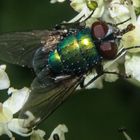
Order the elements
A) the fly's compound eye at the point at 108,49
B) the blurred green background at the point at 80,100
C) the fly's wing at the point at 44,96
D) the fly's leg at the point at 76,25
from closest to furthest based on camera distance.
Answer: the fly's wing at the point at 44,96, the fly's compound eye at the point at 108,49, the fly's leg at the point at 76,25, the blurred green background at the point at 80,100

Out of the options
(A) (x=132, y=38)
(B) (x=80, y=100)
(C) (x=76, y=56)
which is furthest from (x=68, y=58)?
(B) (x=80, y=100)

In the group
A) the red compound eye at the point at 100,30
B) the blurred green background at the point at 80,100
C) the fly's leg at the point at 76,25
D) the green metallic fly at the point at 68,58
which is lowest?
the blurred green background at the point at 80,100

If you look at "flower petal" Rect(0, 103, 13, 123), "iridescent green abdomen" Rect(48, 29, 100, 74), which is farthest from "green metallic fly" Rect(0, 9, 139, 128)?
"flower petal" Rect(0, 103, 13, 123)

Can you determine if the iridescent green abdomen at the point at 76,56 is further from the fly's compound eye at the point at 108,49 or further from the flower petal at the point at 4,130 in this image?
the flower petal at the point at 4,130

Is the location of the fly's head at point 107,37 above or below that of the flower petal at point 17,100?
above

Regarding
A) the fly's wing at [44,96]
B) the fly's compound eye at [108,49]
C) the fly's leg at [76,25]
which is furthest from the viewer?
the fly's leg at [76,25]

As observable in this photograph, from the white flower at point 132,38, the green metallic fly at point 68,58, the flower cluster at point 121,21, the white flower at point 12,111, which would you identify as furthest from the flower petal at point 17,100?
the white flower at point 132,38

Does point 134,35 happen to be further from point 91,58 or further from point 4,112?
point 4,112
